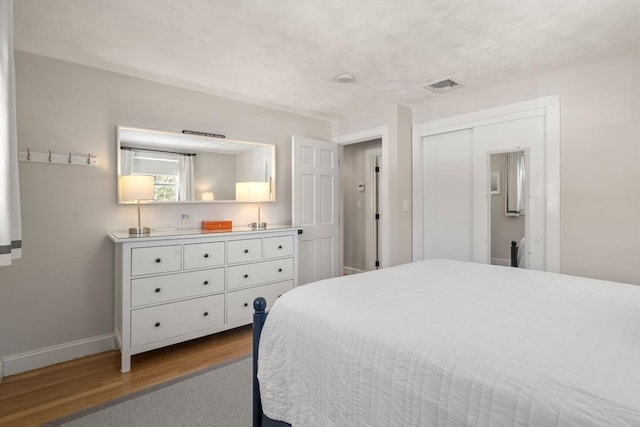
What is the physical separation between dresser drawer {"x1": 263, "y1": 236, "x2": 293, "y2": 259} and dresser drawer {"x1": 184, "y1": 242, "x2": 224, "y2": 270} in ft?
1.55

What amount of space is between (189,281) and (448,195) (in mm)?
2734

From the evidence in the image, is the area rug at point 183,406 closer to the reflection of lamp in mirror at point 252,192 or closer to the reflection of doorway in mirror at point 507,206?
the reflection of lamp in mirror at point 252,192

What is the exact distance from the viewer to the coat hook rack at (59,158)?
7.97 feet

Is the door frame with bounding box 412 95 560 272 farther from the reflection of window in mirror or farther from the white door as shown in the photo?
the reflection of window in mirror

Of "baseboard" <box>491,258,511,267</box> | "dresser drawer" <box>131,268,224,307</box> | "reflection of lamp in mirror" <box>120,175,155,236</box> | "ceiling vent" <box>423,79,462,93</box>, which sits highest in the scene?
"ceiling vent" <box>423,79,462,93</box>

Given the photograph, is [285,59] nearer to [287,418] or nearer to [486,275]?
[486,275]

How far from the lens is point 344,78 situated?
294 cm

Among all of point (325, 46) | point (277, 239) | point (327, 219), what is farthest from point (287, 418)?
point (327, 219)

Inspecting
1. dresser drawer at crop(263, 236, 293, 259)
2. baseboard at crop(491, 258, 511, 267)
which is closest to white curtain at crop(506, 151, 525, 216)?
baseboard at crop(491, 258, 511, 267)

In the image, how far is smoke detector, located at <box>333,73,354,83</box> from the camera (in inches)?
114

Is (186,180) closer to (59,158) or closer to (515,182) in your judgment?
(59,158)

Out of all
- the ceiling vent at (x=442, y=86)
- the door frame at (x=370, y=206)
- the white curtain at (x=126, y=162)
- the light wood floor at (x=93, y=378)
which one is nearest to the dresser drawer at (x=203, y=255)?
the light wood floor at (x=93, y=378)

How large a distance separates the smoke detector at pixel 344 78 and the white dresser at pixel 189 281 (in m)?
1.52

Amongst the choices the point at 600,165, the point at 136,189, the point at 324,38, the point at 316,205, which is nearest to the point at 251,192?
the point at 316,205
